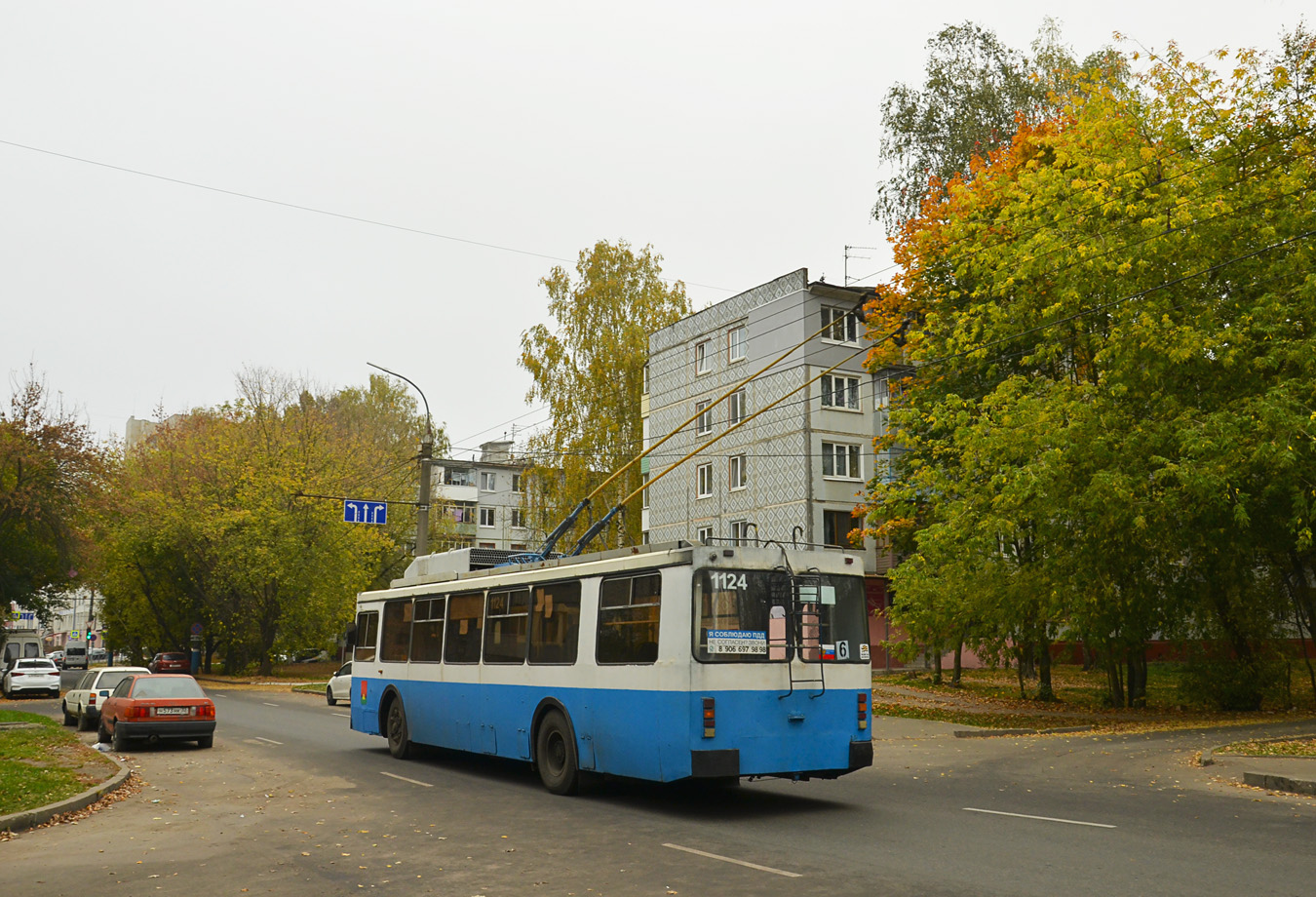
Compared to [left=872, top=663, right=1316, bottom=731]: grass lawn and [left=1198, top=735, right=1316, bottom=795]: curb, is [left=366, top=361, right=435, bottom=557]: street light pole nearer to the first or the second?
[left=872, top=663, right=1316, bottom=731]: grass lawn

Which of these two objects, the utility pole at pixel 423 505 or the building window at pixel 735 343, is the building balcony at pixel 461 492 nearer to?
the building window at pixel 735 343

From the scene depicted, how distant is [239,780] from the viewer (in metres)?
15.9

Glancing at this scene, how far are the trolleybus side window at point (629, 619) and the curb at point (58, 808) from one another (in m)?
6.07

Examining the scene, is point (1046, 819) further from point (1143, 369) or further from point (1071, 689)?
point (1071, 689)

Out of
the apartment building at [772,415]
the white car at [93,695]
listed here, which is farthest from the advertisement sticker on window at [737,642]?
the apartment building at [772,415]

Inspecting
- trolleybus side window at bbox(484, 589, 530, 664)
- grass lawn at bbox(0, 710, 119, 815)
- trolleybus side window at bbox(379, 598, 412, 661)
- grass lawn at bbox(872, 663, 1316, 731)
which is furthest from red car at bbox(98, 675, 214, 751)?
grass lawn at bbox(872, 663, 1316, 731)

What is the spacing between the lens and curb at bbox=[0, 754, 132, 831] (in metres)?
11.7

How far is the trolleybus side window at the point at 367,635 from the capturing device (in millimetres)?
19487

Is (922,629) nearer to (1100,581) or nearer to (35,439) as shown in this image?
(1100,581)

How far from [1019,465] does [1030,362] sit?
120 inches

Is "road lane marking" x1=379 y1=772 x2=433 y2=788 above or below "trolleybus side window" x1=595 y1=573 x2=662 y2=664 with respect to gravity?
below

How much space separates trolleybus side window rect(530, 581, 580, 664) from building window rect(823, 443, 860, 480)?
1267 inches

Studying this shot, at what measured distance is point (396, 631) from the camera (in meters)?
18.6

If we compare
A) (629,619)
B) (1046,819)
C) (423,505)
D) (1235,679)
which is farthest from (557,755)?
(1235,679)
